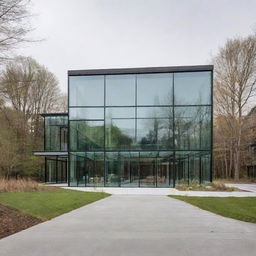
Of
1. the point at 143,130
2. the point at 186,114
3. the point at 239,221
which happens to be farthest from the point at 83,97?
the point at 239,221

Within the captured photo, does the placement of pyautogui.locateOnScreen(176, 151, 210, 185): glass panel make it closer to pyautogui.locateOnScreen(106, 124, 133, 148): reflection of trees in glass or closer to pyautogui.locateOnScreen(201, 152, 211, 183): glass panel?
pyautogui.locateOnScreen(201, 152, 211, 183): glass panel

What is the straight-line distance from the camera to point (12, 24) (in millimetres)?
6941

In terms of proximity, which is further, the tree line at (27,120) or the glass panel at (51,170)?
the glass panel at (51,170)

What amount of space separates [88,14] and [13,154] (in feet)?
60.3

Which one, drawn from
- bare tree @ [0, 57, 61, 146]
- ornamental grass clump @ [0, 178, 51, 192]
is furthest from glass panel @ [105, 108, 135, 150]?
bare tree @ [0, 57, 61, 146]

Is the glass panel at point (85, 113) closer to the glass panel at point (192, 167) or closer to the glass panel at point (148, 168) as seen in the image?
the glass panel at point (148, 168)

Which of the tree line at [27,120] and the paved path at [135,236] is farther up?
the tree line at [27,120]

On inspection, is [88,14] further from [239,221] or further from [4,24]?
[239,221]

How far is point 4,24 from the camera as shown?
689cm

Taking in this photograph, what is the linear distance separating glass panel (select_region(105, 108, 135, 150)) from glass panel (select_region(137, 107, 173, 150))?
1.86ft

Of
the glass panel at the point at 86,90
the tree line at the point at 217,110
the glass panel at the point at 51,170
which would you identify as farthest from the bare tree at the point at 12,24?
the glass panel at the point at 51,170

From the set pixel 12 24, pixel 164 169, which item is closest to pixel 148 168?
pixel 164 169

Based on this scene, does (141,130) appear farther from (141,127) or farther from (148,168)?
(148,168)

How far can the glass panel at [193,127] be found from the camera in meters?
19.6
